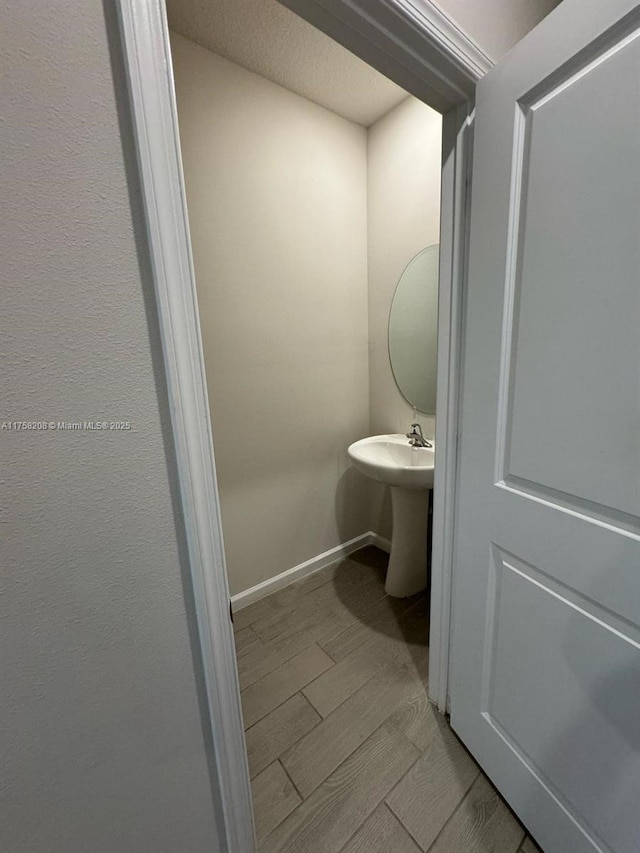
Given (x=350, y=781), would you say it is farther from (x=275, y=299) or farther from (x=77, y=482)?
(x=275, y=299)

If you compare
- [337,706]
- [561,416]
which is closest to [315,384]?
[561,416]

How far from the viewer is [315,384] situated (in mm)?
1932

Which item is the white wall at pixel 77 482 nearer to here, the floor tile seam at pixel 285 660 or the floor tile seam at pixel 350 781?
the floor tile seam at pixel 350 781

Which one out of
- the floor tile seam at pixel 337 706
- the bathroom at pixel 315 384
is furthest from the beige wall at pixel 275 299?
the floor tile seam at pixel 337 706

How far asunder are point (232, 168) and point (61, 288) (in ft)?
4.72

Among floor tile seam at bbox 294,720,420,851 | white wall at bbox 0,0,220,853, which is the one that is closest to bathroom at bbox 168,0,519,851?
floor tile seam at bbox 294,720,420,851

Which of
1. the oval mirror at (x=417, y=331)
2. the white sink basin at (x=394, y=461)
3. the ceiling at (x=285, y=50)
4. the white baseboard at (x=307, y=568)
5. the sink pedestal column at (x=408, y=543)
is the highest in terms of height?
the ceiling at (x=285, y=50)

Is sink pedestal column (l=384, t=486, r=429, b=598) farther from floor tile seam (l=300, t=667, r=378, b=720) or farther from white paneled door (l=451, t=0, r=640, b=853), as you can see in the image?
white paneled door (l=451, t=0, r=640, b=853)

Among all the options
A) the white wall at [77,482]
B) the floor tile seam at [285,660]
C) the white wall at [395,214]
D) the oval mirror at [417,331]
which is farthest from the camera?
the oval mirror at [417,331]

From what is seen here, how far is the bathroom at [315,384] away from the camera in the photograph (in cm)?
117

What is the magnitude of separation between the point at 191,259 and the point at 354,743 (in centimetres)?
153

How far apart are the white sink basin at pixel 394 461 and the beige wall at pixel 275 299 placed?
0.89 feet

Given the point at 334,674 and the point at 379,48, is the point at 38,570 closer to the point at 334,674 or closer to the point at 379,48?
the point at 379,48

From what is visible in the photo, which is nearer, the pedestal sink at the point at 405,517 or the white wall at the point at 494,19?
the white wall at the point at 494,19
